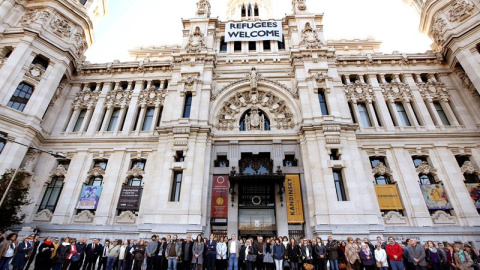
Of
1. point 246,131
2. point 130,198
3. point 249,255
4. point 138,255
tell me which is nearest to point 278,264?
point 249,255

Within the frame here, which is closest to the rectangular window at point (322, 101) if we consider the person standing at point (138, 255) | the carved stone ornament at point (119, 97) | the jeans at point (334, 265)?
the jeans at point (334, 265)

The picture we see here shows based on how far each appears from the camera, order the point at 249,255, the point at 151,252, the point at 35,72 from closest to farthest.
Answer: the point at 249,255
the point at 151,252
the point at 35,72

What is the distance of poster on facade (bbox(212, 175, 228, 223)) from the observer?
18625 millimetres

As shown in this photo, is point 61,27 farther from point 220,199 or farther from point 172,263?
point 172,263

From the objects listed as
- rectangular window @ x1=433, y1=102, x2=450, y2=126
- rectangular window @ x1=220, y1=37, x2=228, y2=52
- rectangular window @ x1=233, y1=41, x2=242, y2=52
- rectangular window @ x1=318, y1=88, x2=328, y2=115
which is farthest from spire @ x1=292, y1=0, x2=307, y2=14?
rectangular window @ x1=433, y1=102, x2=450, y2=126

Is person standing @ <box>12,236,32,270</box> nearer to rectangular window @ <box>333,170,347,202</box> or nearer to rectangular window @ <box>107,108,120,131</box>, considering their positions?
rectangular window @ <box>107,108,120,131</box>

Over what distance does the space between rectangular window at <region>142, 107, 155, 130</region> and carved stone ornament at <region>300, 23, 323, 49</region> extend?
17.4 meters

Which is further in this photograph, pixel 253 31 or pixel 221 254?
pixel 253 31

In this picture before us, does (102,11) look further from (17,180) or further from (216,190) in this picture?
(216,190)

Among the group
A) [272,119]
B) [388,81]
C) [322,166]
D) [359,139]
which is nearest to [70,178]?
[272,119]

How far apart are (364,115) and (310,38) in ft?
32.7

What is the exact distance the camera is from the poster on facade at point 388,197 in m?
19.4

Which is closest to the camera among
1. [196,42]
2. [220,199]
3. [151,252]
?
[151,252]

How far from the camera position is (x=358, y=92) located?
2503 cm
